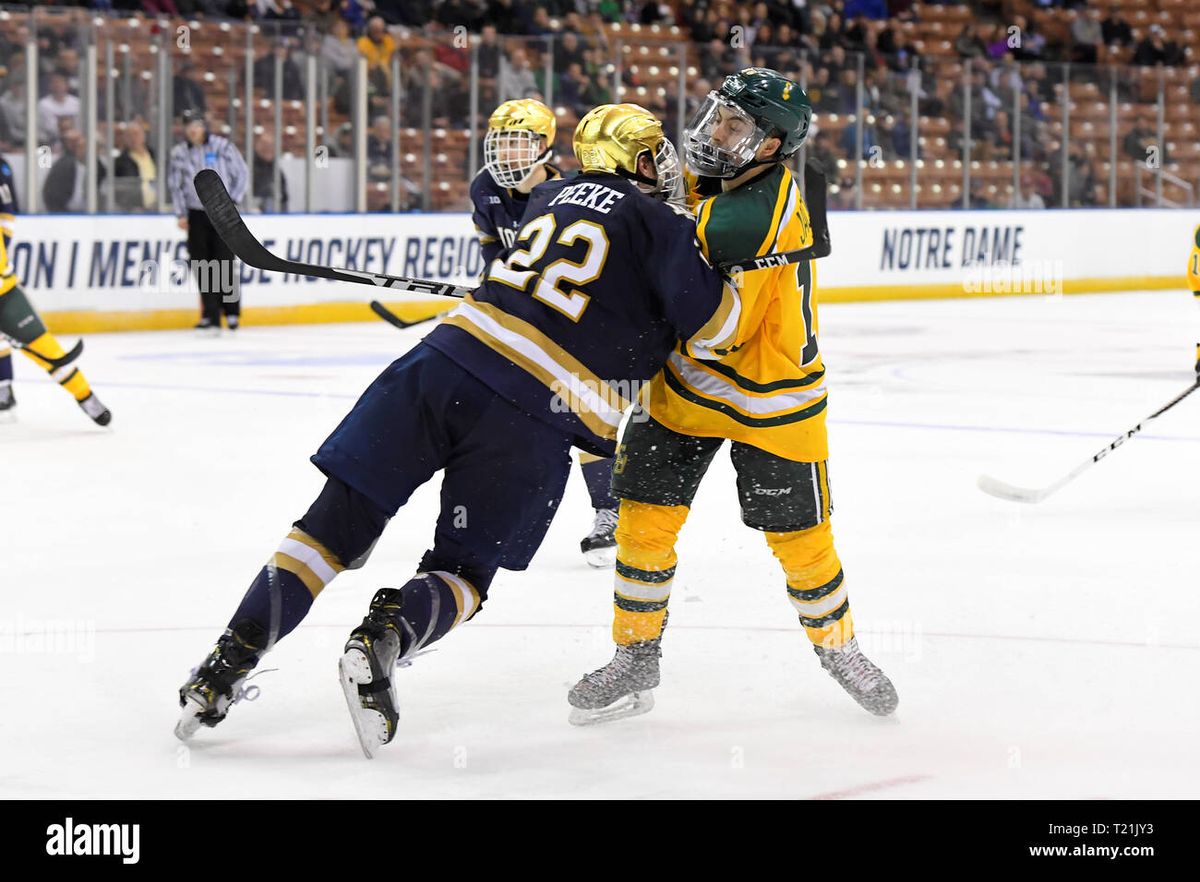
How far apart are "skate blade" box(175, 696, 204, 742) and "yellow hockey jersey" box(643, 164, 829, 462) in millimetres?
929

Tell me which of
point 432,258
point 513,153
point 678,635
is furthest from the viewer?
point 432,258

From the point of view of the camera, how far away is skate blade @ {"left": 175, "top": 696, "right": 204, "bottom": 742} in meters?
2.98

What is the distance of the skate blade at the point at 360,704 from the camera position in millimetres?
2861

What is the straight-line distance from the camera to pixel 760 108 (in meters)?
3.13

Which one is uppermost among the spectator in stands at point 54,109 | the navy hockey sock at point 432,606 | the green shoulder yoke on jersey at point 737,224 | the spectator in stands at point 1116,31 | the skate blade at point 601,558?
the green shoulder yoke on jersey at point 737,224

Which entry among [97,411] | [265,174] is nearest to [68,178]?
[265,174]

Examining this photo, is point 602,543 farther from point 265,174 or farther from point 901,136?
point 901,136

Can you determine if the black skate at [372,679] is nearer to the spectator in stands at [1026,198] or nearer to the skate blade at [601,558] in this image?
the skate blade at [601,558]

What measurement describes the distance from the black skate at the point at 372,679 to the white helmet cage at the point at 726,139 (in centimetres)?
94

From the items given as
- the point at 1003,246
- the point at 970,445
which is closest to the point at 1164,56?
the point at 1003,246

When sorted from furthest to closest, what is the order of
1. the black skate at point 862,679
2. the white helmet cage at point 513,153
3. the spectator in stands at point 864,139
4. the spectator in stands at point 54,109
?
the spectator in stands at point 864,139 < the spectator in stands at point 54,109 < the white helmet cage at point 513,153 < the black skate at point 862,679

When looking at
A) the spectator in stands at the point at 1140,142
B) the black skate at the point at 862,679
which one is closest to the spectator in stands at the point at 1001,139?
the spectator in stands at the point at 1140,142

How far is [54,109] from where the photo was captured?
11.1m

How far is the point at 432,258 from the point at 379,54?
141 cm
